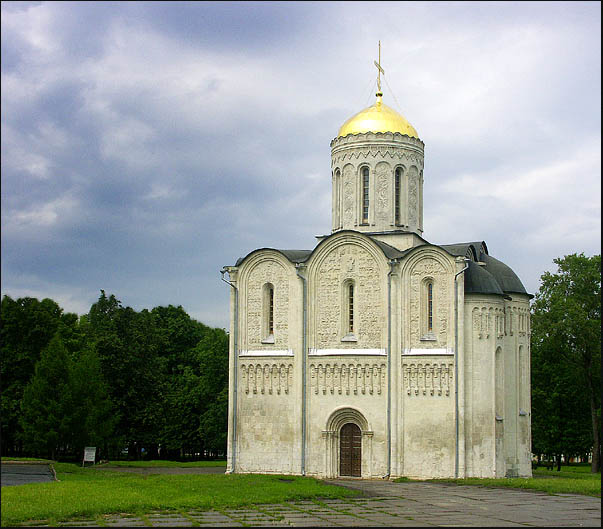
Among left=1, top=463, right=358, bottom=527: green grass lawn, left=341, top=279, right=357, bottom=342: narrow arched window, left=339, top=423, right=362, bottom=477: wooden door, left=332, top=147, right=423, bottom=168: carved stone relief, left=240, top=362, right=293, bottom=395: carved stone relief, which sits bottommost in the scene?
left=1, top=463, right=358, bottom=527: green grass lawn

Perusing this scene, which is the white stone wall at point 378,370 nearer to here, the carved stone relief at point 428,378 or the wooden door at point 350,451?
the carved stone relief at point 428,378

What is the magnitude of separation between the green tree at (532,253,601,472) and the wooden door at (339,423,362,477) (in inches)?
518

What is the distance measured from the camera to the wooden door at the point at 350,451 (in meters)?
30.7

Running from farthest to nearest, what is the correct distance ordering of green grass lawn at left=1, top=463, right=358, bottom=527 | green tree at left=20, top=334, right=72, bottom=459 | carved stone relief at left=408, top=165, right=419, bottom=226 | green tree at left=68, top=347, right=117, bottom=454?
green tree at left=68, top=347, right=117, bottom=454
green tree at left=20, top=334, right=72, bottom=459
carved stone relief at left=408, top=165, right=419, bottom=226
green grass lawn at left=1, top=463, right=358, bottom=527

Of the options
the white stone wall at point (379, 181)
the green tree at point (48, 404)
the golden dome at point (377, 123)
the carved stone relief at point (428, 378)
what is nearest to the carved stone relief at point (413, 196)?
the white stone wall at point (379, 181)

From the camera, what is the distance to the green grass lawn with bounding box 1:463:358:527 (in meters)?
17.7

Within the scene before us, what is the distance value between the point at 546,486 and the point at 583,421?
18.6 metres

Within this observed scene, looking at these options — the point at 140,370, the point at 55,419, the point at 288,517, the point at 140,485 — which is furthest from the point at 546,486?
the point at 140,370

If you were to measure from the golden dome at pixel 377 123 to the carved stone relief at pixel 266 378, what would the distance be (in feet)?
33.1

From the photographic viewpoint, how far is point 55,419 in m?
36.3

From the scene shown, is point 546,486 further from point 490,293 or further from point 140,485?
point 140,485

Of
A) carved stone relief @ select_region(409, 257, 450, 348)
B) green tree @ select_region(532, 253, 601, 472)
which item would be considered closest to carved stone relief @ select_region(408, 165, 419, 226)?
carved stone relief @ select_region(409, 257, 450, 348)

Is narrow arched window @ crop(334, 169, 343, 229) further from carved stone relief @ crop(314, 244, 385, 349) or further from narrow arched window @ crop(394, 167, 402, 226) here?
carved stone relief @ crop(314, 244, 385, 349)

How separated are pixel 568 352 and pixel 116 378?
2276cm
